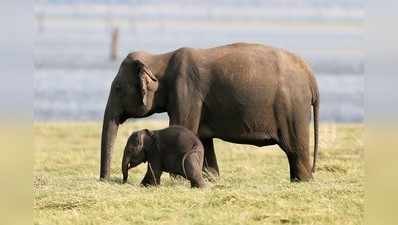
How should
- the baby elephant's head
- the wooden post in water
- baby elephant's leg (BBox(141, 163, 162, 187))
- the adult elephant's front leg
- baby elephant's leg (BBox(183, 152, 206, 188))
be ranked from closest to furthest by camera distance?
1. baby elephant's leg (BBox(183, 152, 206, 188))
2. baby elephant's leg (BBox(141, 163, 162, 187))
3. the baby elephant's head
4. the adult elephant's front leg
5. the wooden post in water

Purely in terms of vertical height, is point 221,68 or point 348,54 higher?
point 221,68

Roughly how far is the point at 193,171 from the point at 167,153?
353mm

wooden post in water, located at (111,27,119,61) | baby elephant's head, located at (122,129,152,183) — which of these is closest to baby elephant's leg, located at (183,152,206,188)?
baby elephant's head, located at (122,129,152,183)

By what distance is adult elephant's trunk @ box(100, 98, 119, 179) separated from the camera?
1247 cm

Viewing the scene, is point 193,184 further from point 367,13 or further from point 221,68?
point 367,13

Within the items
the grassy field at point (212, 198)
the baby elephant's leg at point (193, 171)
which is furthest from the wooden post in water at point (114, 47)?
the baby elephant's leg at point (193, 171)

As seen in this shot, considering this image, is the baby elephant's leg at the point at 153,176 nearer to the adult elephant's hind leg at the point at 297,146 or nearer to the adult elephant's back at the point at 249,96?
the adult elephant's back at the point at 249,96

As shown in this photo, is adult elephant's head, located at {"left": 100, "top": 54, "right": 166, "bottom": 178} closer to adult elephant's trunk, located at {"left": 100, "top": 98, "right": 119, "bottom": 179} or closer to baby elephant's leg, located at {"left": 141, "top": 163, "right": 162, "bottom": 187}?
adult elephant's trunk, located at {"left": 100, "top": 98, "right": 119, "bottom": 179}

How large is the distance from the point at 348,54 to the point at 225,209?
49082 mm

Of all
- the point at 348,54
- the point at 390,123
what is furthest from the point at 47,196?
the point at 348,54

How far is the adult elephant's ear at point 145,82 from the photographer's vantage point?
40.7 ft

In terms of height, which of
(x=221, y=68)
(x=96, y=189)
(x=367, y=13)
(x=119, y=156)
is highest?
(x=367, y=13)

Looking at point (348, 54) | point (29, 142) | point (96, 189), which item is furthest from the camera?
point (348, 54)

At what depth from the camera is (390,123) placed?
8906 millimetres
